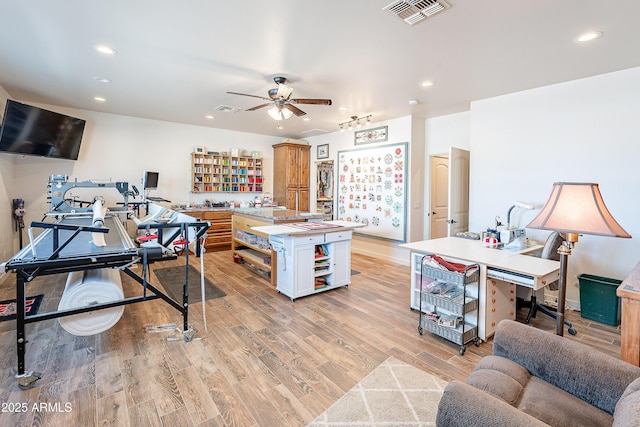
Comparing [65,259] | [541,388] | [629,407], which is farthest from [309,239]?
[629,407]

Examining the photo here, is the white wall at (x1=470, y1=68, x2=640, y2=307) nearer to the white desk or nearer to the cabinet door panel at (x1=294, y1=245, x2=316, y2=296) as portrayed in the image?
the white desk

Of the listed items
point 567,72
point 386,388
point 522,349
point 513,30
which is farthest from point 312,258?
point 567,72

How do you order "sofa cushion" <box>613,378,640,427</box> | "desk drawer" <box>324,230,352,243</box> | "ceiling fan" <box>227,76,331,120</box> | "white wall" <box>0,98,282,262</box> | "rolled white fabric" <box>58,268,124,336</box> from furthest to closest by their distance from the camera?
"white wall" <box>0,98,282,262</box> < "desk drawer" <box>324,230,352,243</box> < "ceiling fan" <box>227,76,331,120</box> < "rolled white fabric" <box>58,268,124,336</box> < "sofa cushion" <box>613,378,640,427</box>

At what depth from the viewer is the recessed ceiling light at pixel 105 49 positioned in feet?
9.28

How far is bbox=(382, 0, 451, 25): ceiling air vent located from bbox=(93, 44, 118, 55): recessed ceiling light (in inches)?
101

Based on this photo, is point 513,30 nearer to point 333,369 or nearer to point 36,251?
point 333,369

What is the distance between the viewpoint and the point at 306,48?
9.28ft

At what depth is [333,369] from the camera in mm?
2326

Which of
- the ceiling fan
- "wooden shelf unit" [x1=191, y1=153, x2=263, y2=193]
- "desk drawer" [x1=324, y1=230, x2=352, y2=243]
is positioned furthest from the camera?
"wooden shelf unit" [x1=191, y1=153, x2=263, y2=193]

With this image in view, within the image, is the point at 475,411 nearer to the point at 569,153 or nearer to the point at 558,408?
the point at 558,408

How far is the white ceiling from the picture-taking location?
225cm

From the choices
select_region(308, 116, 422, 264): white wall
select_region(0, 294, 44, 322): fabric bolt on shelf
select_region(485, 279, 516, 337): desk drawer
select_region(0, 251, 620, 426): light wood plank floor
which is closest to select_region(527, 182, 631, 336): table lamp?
select_region(485, 279, 516, 337): desk drawer

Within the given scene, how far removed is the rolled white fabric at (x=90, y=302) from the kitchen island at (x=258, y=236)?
6.01 feet

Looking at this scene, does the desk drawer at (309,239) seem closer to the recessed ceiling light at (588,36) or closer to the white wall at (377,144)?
the white wall at (377,144)
